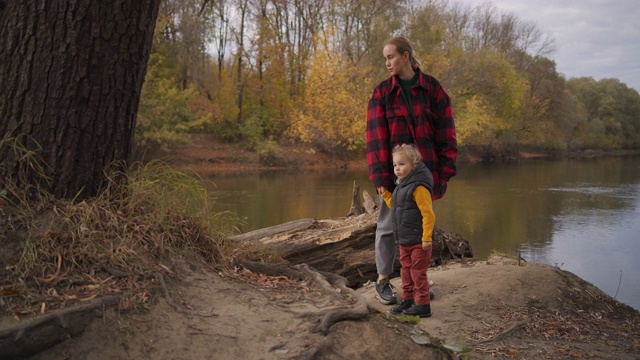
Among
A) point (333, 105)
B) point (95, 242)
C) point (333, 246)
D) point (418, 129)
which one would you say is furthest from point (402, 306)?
point (333, 105)

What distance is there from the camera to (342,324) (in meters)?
3.14

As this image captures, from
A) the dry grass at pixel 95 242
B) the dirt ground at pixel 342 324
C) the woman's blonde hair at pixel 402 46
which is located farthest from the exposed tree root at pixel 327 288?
the woman's blonde hair at pixel 402 46

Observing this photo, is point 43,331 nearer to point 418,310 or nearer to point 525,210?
point 418,310

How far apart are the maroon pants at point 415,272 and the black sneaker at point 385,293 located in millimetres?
261

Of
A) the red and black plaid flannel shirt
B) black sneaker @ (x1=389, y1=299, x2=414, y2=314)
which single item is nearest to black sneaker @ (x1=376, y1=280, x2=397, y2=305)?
black sneaker @ (x1=389, y1=299, x2=414, y2=314)

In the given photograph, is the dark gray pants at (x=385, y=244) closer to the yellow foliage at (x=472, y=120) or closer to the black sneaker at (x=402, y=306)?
the black sneaker at (x=402, y=306)

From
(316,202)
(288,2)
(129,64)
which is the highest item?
(288,2)

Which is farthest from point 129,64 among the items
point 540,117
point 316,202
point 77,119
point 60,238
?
point 540,117

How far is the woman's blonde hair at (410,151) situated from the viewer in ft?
13.9

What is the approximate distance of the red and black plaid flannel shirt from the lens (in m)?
4.51

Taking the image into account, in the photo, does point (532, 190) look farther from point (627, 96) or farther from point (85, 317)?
point (627, 96)

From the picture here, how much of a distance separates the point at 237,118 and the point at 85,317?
30.1 metres

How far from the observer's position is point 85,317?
108 inches

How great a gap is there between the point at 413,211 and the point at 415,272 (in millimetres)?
474
